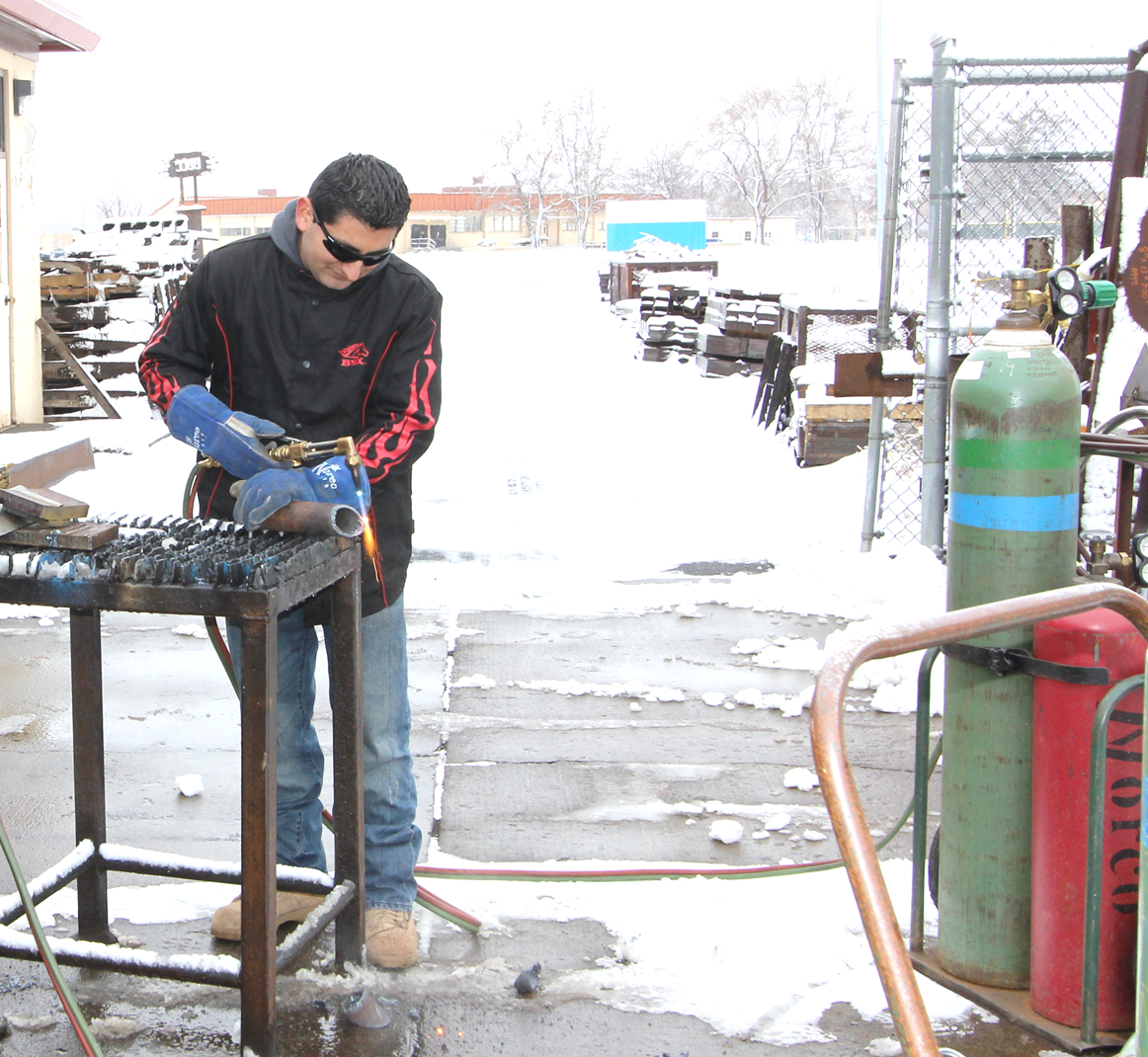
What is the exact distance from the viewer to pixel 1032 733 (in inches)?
110

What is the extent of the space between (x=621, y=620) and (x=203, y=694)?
2.22 meters

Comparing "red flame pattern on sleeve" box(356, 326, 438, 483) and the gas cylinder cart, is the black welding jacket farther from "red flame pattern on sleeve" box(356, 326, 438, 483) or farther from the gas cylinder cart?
the gas cylinder cart

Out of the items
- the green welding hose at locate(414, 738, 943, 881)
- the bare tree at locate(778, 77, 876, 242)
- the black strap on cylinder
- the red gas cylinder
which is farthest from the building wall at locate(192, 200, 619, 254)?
the red gas cylinder

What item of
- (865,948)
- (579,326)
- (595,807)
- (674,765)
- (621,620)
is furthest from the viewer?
(579,326)

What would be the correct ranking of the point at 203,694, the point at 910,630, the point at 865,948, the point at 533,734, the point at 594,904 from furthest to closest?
the point at 203,694
the point at 533,734
the point at 594,904
the point at 865,948
the point at 910,630

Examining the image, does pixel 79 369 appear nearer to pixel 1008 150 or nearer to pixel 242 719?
pixel 1008 150

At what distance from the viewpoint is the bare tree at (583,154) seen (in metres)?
76.1

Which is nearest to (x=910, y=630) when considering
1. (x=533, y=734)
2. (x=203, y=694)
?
(x=533, y=734)

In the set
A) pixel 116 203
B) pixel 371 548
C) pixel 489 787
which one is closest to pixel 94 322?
pixel 489 787

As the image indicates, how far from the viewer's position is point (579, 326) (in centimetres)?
2331

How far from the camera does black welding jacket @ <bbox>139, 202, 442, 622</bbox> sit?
9.89ft

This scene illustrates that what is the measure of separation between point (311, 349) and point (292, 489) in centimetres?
→ 47

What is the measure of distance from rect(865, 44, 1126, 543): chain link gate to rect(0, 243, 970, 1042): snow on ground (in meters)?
1.67

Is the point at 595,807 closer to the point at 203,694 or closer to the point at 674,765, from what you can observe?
the point at 674,765
